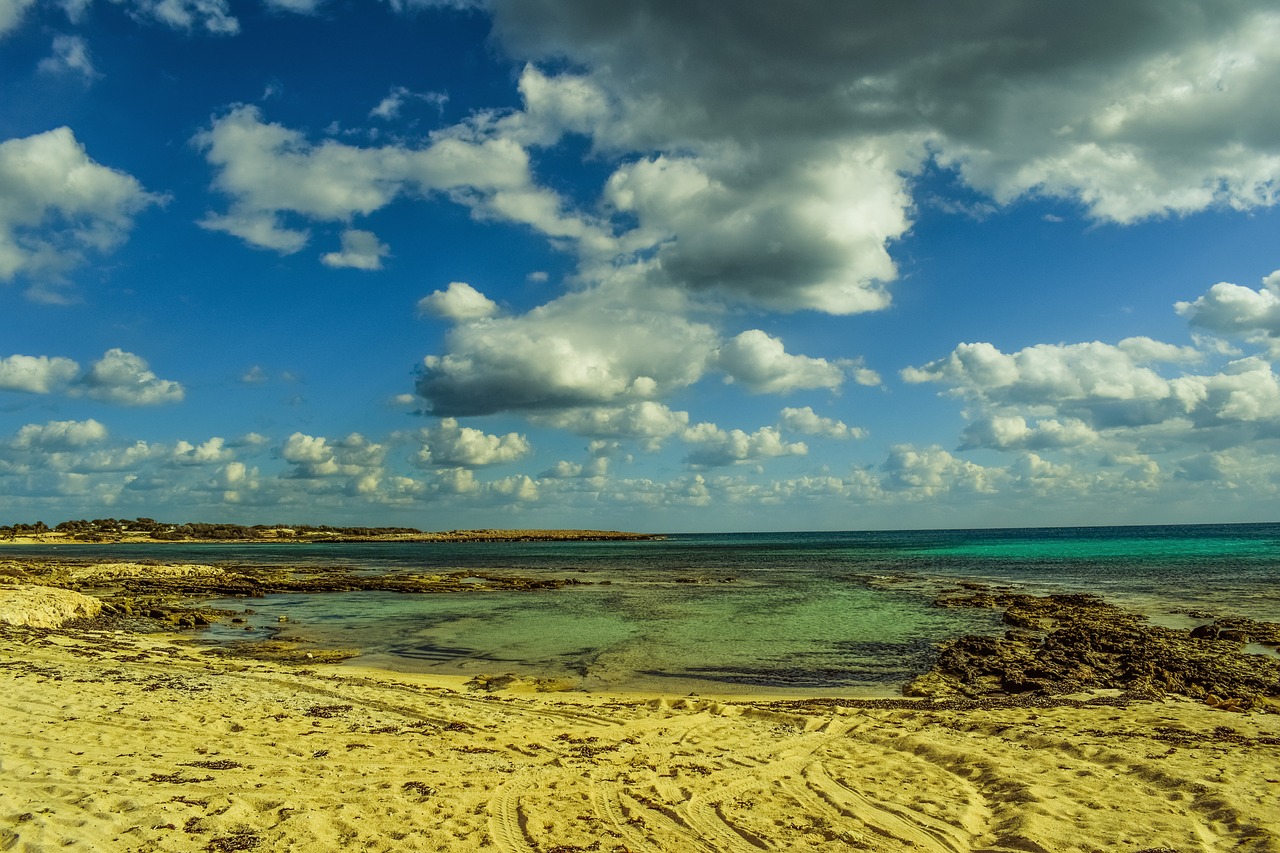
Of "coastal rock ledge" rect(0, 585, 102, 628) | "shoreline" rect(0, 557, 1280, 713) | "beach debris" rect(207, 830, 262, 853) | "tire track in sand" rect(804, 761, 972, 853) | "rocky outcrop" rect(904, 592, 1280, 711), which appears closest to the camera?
"beach debris" rect(207, 830, 262, 853)

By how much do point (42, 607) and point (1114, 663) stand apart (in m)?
32.0

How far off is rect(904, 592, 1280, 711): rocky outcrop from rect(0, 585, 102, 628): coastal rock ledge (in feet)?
84.2

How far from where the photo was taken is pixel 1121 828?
7734mm

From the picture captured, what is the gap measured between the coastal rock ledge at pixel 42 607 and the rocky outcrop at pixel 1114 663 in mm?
25656

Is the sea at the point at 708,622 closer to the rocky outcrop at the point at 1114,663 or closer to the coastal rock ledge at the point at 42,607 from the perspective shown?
the rocky outcrop at the point at 1114,663

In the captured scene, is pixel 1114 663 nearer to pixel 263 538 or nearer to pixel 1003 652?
pixel 1003 652

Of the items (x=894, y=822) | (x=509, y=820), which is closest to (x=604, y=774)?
(x=509, y=820)

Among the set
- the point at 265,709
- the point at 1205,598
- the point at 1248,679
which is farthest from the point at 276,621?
the point at 1205,598

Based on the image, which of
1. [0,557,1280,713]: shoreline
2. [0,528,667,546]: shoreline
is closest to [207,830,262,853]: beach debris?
[0,557,1280,713]: shoreline

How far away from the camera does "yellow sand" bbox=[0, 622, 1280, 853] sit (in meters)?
7.48

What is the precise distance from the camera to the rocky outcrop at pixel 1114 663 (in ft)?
50.4

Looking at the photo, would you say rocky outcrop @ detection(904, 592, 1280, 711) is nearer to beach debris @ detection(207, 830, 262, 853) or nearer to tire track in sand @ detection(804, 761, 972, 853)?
tire track in sand @ detection(804, 761, 972, 853)

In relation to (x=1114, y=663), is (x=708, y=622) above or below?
below

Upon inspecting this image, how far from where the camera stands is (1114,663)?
1802cm
